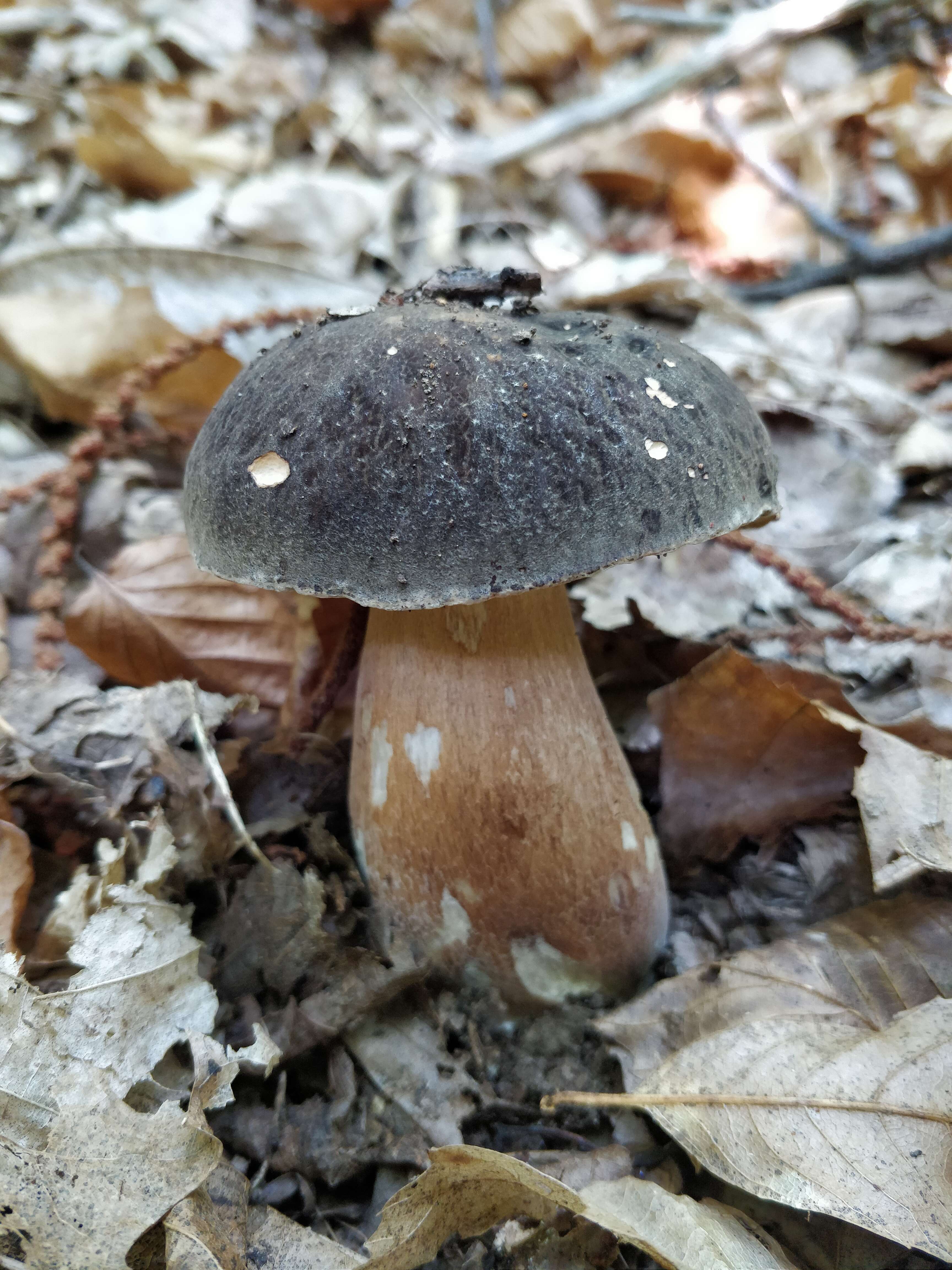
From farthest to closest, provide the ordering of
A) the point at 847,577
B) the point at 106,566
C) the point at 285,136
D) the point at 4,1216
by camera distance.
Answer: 1. the point at 285,136
2. the point at 847,577
3. the point at 106,566
4. the point at 4,1216

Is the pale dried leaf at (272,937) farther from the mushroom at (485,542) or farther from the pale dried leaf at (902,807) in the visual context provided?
the pale dried leaf at (902,807)

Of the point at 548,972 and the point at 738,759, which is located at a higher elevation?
the point at 738,759

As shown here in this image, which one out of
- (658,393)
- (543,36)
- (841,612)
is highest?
(543,36)

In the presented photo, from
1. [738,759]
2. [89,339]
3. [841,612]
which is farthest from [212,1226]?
[89,339]

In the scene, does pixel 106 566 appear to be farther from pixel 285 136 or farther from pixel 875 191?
pixel 875 191

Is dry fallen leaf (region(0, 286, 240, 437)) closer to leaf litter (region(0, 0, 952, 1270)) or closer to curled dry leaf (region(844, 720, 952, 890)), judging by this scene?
leaf litter (region(0, 0, 952, 1270))

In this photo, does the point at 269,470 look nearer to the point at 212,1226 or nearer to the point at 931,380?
the point at 212,1226

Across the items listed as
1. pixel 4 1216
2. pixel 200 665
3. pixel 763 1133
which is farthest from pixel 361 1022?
pixel 200 665

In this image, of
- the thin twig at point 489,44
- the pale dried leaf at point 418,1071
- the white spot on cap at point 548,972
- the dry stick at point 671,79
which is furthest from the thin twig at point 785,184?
the pale dried leaf at point 418,1071
